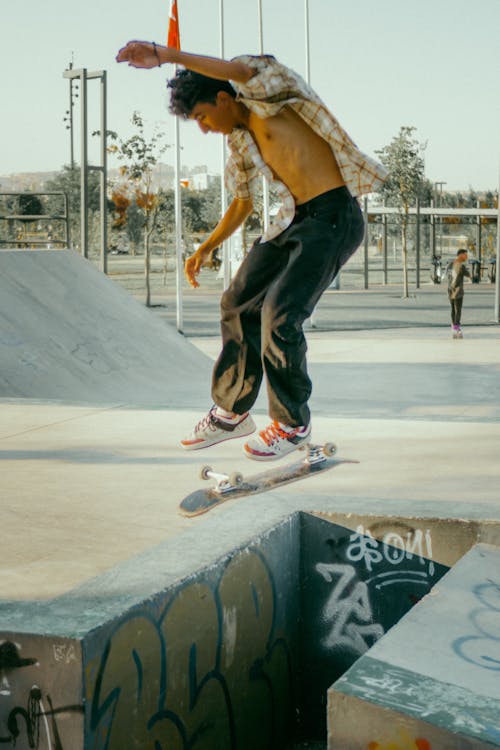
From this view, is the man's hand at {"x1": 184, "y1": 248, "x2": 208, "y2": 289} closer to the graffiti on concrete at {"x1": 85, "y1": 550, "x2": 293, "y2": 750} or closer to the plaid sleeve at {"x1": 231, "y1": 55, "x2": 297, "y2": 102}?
the plaid sleeve at {"x1": 231, "y1": 55, "x2": 297, "y2": 102}

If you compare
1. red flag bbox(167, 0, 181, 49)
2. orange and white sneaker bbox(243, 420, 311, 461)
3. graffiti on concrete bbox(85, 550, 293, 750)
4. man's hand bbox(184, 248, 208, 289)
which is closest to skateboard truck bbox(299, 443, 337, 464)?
orange and white sneaker bbox(243, 420, 311, 461)

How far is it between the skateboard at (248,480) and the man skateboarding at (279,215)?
0.16 m

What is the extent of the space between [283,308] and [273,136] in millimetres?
679

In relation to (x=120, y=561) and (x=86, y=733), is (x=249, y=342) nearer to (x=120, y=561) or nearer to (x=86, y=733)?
(x=120, y=561)

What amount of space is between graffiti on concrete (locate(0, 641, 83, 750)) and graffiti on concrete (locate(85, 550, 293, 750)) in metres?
0.12

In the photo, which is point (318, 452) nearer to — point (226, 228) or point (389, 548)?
point (389, 548)

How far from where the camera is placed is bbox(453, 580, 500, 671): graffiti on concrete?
10.0 ft

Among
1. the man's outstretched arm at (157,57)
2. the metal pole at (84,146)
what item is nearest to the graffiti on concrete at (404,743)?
the man's outstretched arm at (157,57)

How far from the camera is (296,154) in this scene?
3943mm

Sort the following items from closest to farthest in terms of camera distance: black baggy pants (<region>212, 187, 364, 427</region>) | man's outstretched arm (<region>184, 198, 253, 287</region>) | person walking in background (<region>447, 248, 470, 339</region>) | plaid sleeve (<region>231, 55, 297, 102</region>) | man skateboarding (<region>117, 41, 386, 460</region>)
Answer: plaid sleeve (<region>231, 55, 297, 102</region>)
man skateboarding (<region>117, 41, 386, 460</region>)
black baggy pants (<region>212, 187, 364, 427</region>)
man's outstretched arm (<region>184, 198, 253, 287</region>)
person walking in background (<region>447, 248, 470, 339</region>)

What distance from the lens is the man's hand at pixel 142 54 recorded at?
11.4 feet

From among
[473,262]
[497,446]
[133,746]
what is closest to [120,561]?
[133,746]

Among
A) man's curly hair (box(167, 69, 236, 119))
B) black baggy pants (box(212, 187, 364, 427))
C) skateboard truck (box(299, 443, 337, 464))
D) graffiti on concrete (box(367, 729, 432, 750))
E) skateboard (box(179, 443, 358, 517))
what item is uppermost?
man's curly hair (box(167, 69, 236, 119))

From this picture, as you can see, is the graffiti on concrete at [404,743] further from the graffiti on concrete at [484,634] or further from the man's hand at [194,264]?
the man's hand at [194,264]
